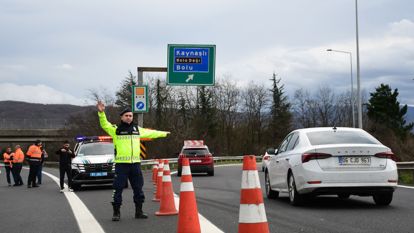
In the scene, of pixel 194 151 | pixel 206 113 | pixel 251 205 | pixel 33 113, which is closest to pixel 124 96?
pixel 206 113

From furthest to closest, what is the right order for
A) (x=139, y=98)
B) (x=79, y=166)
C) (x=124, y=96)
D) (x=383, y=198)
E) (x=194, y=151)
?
(x=124, y=96) < (x=194, y=151) < (x=139, y=98) < (x=79, y=166) < (x=383, y=198)

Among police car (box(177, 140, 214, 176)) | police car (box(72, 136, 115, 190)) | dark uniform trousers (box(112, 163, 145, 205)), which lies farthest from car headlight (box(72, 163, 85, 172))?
police car (box(177, 140, 214, 176))

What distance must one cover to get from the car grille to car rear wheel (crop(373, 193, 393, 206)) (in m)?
9.81

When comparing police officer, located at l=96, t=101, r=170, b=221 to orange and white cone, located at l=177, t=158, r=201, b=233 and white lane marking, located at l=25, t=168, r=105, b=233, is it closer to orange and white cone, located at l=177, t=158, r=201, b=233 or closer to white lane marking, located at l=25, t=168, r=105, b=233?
white lane marking, located at l=25, t=168, r=105, b=233

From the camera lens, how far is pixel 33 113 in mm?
167125

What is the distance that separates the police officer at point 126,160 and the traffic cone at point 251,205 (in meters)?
4.03

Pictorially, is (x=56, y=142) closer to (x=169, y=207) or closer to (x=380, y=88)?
(x=380, y=88)

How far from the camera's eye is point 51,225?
29.8ft

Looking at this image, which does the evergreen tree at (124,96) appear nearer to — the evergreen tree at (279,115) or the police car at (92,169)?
the evergreen tree at (279,115)

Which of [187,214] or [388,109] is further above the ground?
[388,109]

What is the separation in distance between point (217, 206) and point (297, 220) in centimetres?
271

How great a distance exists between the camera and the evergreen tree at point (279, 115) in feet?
277

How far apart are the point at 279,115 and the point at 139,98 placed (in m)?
61.1

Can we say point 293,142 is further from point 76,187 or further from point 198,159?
point 198,159
